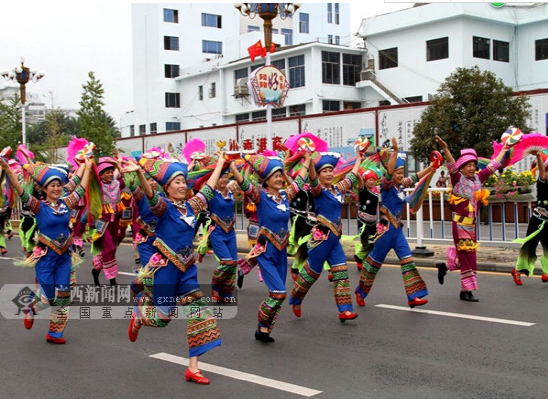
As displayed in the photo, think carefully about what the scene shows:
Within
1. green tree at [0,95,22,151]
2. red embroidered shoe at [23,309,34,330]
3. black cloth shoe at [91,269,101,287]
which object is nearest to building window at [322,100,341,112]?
green tree at [0,95,22,151]

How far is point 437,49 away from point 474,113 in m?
12.6

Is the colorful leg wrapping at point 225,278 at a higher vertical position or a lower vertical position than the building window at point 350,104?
lower

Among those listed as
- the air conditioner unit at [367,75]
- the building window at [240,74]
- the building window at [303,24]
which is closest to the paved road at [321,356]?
the air conditioner unit at [367,75]

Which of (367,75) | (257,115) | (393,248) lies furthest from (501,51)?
(393,248)

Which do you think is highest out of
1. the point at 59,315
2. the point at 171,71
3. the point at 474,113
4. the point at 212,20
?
the point at 212,20

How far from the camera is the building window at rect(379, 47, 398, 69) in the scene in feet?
119

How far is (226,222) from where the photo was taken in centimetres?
865

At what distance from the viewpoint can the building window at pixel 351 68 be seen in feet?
125

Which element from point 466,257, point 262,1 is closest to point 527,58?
point 262,1

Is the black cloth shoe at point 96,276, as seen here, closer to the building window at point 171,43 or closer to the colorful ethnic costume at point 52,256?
the colorful ethnic costume at point 52,256

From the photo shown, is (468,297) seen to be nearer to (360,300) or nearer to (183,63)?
(360,300)

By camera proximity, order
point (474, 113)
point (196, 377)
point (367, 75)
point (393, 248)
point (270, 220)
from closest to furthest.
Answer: point (196, 377) < point (270, 220) < point (393, 248) < point (474, 113) < point (367, 75)

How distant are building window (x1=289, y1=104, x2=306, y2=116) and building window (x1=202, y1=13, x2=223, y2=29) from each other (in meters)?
16.3

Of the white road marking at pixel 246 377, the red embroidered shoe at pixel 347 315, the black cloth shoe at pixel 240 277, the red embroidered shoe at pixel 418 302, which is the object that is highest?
the black cloth shoe at pixel 240 277
